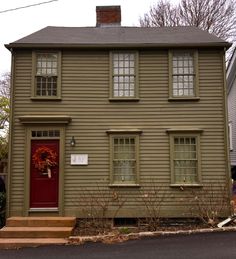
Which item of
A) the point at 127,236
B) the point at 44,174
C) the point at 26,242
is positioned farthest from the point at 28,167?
the point at 127,236

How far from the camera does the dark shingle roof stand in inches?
516

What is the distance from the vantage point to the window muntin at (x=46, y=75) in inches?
520

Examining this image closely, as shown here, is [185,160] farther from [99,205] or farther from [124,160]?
[99,205]

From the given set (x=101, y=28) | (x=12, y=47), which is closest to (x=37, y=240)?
(x=12, y=47)

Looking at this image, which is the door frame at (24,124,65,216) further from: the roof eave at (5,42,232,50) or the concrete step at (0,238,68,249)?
the roof eave at (5,42,232,50)

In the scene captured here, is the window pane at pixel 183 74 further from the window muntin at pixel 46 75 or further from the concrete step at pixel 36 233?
the concrete step at pixel 36 233

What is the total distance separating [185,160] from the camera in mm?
12898

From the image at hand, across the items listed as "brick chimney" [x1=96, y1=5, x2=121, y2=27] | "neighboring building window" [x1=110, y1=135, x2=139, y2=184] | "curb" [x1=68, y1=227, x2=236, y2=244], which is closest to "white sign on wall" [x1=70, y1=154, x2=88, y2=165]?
"neighboring building window" [x1=110, y1=135, x2=139, y2=184]

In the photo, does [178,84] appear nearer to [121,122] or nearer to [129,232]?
[121,122]

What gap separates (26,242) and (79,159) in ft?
10.7

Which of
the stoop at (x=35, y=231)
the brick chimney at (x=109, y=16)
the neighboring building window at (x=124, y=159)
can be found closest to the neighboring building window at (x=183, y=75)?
the neighboring building window at (x=124, y=159)

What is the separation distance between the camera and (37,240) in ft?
35.8

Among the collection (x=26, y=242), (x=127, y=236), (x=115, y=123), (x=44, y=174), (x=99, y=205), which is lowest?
(x=26, y=242)

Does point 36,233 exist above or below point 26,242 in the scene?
above
